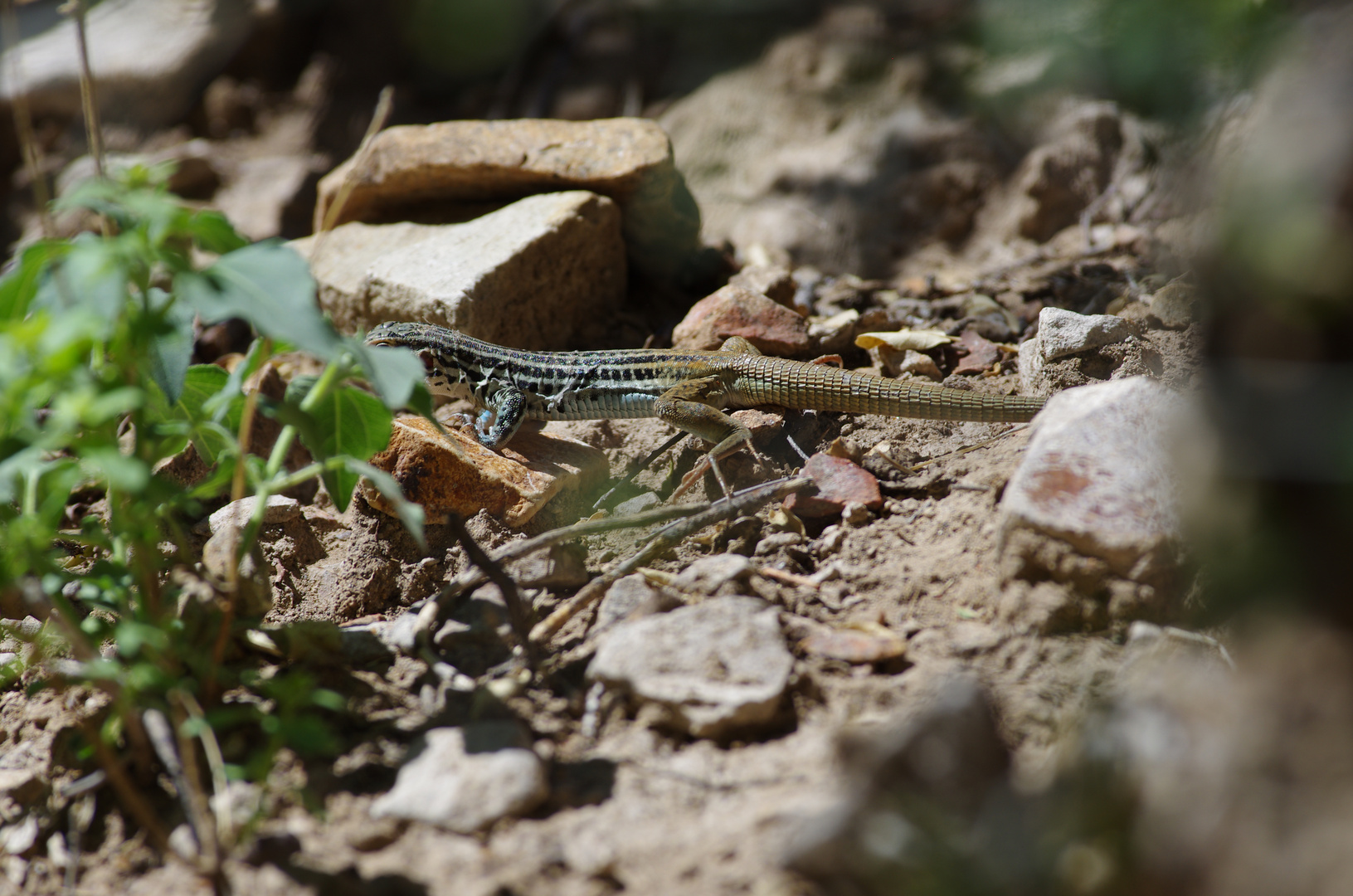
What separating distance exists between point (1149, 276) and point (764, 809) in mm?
3476

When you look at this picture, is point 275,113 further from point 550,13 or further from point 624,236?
point 624,236

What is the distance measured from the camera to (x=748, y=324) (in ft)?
14.2

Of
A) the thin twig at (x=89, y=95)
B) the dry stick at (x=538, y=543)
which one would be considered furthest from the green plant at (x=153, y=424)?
the thin twig at (x=89, y=95)

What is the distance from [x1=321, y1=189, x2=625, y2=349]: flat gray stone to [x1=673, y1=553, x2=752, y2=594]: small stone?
2.41 meters

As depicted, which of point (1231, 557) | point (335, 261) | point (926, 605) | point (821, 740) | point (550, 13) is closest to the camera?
point (1231, 557)

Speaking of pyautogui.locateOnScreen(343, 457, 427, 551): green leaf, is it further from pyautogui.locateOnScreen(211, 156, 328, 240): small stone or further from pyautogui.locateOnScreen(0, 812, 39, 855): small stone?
pyautogui.locateOnScreen(211, 156, 328, 240): small stone

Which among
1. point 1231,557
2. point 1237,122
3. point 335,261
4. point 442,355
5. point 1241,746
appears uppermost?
point 1237,122

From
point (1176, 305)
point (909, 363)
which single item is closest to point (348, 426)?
point (909, 363)

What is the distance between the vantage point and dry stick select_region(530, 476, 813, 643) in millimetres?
2502

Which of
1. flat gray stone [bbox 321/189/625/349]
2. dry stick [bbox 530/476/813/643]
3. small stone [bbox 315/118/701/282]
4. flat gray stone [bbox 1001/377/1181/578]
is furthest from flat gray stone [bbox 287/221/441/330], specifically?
flat gray stone [bbox 1001/377/1181/578]

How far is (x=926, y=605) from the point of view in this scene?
2459 mm

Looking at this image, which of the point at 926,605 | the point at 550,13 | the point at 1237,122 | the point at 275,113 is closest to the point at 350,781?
the point at 926,605

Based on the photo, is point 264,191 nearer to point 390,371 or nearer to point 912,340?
point 912,340

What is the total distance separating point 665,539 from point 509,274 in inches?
89.9
